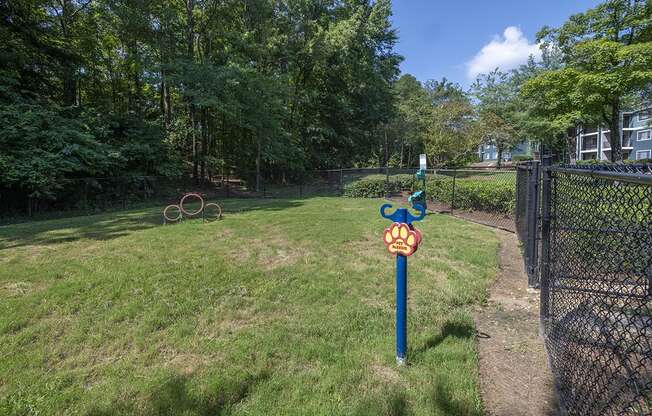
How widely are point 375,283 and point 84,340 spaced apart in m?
3.04

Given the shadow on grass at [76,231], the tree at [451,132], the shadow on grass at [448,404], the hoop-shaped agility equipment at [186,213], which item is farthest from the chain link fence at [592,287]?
the tree at [451,132]

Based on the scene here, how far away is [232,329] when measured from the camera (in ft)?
10.8

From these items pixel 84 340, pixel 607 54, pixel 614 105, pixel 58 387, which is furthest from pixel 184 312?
pixel 614 105

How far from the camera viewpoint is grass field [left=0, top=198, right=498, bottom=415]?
93.4 inches

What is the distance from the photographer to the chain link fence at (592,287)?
6.16 feet

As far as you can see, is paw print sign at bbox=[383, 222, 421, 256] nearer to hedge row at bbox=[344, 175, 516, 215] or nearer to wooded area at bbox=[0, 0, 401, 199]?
hedge row at bbox=[344, 175, 516, 215]

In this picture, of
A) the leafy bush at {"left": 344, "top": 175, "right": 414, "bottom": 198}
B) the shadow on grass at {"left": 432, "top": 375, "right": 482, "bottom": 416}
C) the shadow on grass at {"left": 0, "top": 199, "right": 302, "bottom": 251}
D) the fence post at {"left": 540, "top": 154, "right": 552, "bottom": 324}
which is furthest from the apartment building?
the shadow on grass at {"left": 432, "top": 375, "right": 482, "bottom": 416}

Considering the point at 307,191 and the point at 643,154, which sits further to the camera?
the point at 643,154

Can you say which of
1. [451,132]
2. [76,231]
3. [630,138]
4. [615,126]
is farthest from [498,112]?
[76,231]

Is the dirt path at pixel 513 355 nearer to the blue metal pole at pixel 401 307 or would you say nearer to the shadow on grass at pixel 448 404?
the shadow on grass at pixel 448 404

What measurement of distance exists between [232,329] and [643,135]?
2036 inches

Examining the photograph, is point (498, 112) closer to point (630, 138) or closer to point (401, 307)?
point (630, 138)

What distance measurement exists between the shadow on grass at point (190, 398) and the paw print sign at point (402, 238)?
1.36 meters

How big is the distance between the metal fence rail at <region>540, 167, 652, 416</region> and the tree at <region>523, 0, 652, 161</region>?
50.2 ft
